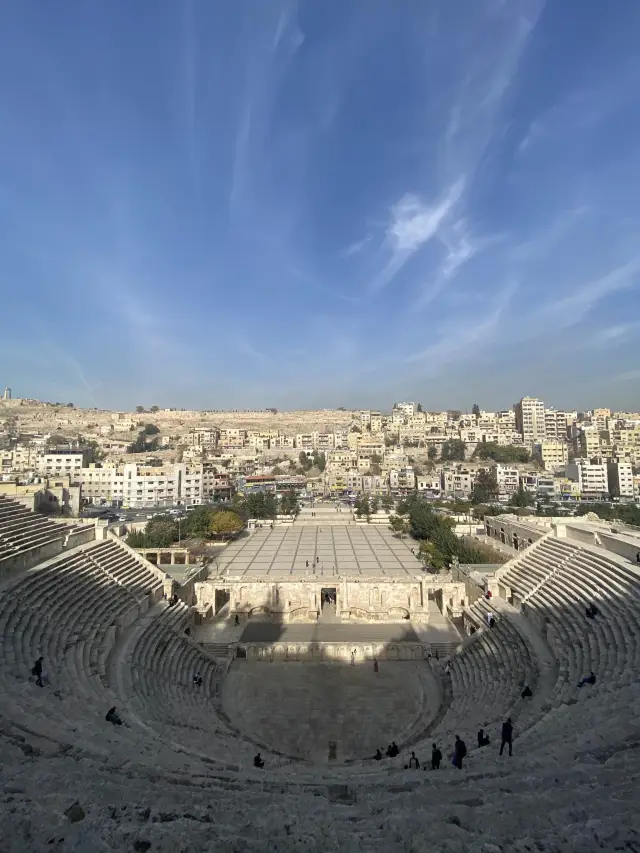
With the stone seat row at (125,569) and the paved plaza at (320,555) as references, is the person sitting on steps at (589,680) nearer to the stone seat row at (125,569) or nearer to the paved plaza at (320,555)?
the paved plaza at (320,555)

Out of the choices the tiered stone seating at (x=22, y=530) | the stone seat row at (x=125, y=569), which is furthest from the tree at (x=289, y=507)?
the tiered stone seating at (x=22, y=530)

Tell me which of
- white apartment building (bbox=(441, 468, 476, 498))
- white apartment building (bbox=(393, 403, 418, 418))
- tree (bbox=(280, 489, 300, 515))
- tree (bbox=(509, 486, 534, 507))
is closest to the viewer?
tree (bbox=(509, 486, 534, 507))

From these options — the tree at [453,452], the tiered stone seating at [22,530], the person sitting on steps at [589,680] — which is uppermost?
the tree at [453,452]

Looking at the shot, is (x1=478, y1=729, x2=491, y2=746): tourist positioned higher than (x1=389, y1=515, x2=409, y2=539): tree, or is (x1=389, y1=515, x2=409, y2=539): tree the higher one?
(x1=389, y1=515, x2=409, y2=539): tree

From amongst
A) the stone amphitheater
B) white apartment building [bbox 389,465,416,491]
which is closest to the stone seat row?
the stone amphitheater

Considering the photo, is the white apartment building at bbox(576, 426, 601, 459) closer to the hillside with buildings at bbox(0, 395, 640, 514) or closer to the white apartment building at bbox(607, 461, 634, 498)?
the hillside with buildings at bbox(0, 395, 640, 514)

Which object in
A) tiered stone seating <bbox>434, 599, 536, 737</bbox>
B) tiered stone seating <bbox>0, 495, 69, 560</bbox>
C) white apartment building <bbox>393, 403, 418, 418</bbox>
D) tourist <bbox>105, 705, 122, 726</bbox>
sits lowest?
tiered stone seating <bbox>434, 599, 536, 737</bbox>

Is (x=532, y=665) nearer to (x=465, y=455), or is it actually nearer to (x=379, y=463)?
(x=379, y=463)
